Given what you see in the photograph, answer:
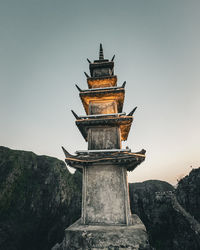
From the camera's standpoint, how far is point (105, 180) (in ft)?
28.8

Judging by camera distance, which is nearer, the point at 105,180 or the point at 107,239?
the point at 107,239

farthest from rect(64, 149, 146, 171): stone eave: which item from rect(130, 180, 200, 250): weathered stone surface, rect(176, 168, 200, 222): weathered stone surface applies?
rect(176, 168, 200, 222): weathered stone surface

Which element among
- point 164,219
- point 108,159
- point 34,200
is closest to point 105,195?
point 108,159

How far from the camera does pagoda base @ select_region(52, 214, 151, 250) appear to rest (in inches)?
257

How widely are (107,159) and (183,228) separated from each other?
23.8 metres

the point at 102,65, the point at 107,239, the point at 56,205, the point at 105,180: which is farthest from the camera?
the point at 56,205

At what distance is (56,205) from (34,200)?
4.93 meters

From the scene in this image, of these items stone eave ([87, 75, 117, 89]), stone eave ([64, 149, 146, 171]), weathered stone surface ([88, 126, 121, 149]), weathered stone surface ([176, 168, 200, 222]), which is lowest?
weathered stone surface ([176, 168, 200, 222])

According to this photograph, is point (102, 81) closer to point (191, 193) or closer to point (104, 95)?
point (104, 95)

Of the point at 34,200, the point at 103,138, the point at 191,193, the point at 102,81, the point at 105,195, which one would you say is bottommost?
the point at 34,200

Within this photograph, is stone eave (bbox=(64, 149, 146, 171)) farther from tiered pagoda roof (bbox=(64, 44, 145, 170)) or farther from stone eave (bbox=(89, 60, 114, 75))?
stone eave (bbox=(89, 60, 114, 75))

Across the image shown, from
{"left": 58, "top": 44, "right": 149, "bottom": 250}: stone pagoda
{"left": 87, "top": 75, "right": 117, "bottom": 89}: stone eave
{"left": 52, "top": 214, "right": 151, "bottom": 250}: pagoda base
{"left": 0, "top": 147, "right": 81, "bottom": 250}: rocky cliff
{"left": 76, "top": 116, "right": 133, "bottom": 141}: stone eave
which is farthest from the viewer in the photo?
{"left": 0, "top": 147, "right": 81, "bottom": 250}: rocky cliff

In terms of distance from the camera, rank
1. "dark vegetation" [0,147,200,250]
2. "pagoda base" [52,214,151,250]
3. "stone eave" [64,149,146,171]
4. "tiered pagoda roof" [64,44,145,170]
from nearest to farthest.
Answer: "pagoda base" [52,214,151,250], "stone eave" [64,149,146,171], "tiered pagoda roof" [64,44,145,170], "dark vegetation" [0,147,200,250]

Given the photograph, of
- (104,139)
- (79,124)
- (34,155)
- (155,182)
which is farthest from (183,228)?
(34,155)
